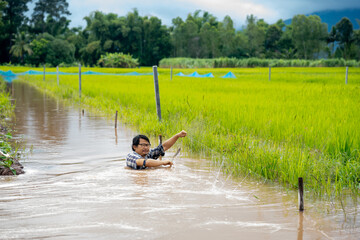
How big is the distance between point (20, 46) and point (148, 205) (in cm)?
5416

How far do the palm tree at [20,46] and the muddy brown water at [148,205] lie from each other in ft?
166

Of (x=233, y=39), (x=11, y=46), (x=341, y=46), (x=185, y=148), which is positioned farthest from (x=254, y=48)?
(x=185, y=148)

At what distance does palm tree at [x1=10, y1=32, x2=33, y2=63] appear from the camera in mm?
53438

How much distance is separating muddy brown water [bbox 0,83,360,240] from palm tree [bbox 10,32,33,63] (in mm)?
50536

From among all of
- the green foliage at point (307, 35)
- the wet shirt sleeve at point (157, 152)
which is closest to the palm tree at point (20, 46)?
the green foliage at point (307, 35)

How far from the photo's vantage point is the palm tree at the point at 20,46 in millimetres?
53438

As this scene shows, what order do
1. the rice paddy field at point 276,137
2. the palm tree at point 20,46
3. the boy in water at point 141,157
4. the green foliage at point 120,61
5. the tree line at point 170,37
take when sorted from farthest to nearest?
the tree line at point 170,37, the palm tree at point 20,46, the green foliage at point 120,61, the boy in water at point 141,157, the rice paddy field at point 276,137

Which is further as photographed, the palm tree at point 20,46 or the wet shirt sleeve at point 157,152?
the palm tree at point 20,46

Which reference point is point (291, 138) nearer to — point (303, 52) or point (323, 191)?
point (323, 191)

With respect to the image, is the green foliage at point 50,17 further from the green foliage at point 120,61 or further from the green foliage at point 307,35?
the green foliage at point 307,35

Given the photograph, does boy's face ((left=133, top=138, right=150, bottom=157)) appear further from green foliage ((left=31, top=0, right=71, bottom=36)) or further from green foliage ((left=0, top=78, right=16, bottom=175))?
green foliage ((left=31, top=0, right=71, bottom=36))

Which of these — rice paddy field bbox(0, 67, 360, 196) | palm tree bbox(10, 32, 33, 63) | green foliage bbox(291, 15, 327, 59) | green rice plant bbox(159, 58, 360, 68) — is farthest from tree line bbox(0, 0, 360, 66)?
rice paddy field bbox(0, 67, 360, 196)

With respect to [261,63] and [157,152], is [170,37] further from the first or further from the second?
[157,152]

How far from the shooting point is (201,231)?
331 cm
